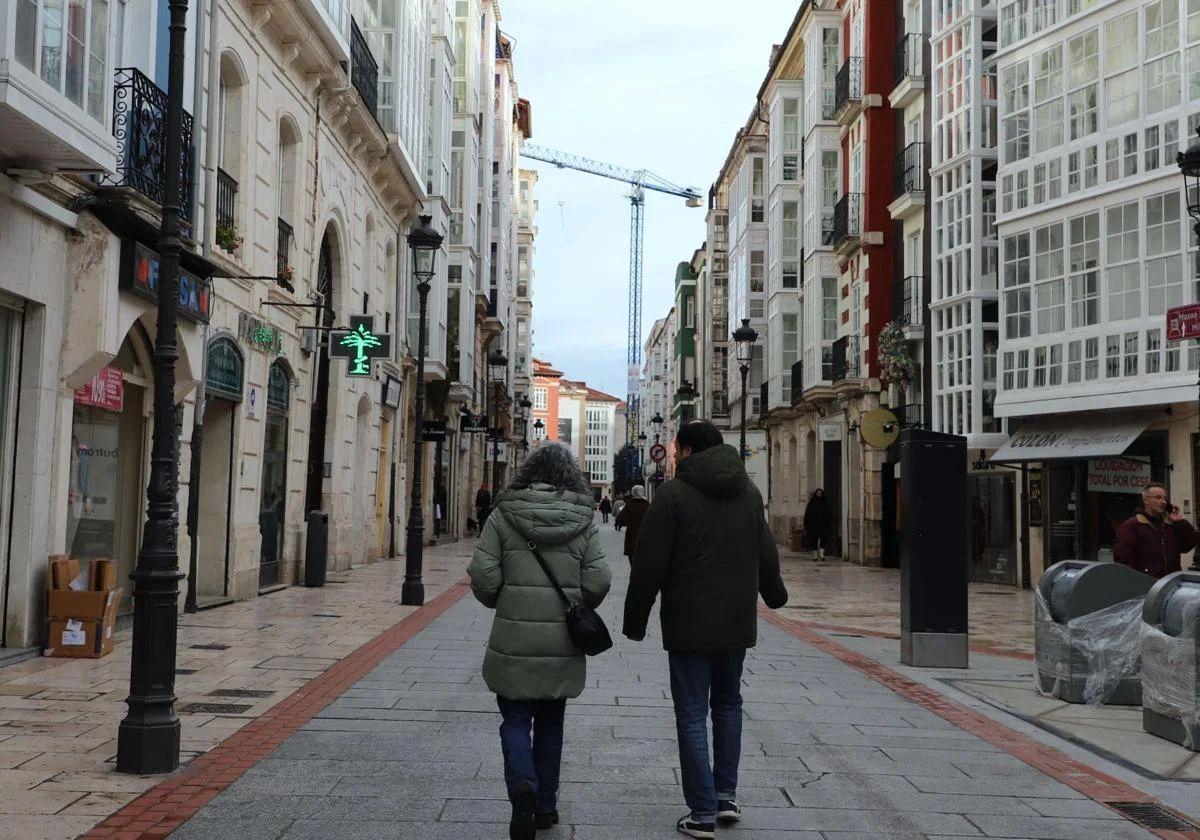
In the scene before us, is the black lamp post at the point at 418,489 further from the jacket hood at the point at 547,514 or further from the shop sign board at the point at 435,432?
the shop sign board at the point at 435,432

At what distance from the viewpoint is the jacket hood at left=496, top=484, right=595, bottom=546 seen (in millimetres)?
5516

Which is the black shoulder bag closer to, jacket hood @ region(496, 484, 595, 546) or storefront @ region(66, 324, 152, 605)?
jacket hood @ region(496, 484, 595, 546)

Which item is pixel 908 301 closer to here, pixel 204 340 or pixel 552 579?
pixel 204 340

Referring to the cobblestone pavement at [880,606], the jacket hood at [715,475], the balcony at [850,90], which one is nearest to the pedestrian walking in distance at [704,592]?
the jacket hood at [715,475]

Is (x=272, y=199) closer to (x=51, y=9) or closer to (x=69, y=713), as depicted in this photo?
(x=51, y=9)

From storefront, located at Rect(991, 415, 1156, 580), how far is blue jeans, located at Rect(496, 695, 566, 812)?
63.8ft

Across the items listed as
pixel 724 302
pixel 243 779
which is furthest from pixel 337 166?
pixel 724 302

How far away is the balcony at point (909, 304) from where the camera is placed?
3133cm

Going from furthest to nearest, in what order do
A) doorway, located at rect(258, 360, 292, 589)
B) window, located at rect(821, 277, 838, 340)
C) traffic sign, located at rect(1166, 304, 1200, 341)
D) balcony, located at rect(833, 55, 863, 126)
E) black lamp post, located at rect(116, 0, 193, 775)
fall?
window, located at rect(821, 277, 838, 340) < balcony, located at rect(833, 55, 863, 126) < doorway, located at rect(258, 360, 292, 589) < traffic sign, located at rect(1166, 304, 1200, 341) < black lamp post, located at rect(116, 0, 193, 775)

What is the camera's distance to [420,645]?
12781mm

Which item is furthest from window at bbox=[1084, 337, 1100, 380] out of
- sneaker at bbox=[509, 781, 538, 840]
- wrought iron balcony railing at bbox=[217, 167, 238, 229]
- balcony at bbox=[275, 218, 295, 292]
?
sneaker at bbox=[509, 781, 538, 840]

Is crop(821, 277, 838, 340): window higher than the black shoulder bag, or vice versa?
crop(821, 277, 838, 340): window

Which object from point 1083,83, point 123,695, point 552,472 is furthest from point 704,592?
point 1083,83

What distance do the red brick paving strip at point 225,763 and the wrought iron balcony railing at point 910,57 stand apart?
2504 cm
